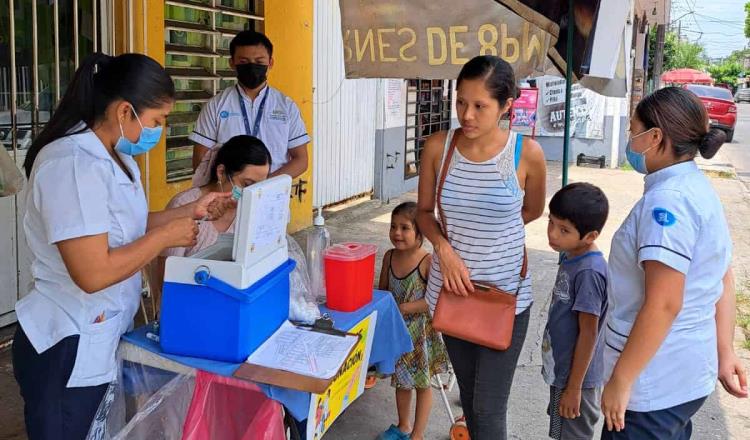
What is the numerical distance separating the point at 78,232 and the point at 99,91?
0.40 meters

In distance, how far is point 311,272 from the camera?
2934 millimetres

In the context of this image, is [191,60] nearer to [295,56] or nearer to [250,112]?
[295,56]

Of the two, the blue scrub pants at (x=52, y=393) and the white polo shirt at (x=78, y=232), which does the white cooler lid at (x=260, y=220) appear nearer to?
the white polo shirt at (x=78, y=232)

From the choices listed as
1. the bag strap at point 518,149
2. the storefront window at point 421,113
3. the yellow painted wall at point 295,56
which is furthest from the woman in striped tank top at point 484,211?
the storefront window at point 421,113

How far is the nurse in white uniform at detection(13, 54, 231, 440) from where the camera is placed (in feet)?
5.73

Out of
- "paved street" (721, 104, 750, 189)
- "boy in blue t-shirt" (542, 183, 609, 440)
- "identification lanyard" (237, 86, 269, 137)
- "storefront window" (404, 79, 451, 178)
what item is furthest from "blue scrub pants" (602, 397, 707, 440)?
"paved street" (721, 104, 750, 189)

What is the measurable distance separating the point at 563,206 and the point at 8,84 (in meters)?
3.11

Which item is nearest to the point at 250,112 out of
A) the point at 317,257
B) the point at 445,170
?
the point at 317,257

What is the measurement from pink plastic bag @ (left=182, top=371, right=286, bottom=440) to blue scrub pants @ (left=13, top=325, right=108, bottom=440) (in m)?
0.29

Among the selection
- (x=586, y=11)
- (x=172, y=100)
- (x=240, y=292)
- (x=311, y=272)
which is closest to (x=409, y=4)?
(x=586, y=11)

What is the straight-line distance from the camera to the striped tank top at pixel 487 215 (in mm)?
2309

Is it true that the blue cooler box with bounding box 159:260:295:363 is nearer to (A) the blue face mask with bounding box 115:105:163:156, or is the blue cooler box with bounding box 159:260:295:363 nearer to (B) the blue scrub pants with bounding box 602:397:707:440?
(A) the blue face mask with bounding box 115:105:163:156

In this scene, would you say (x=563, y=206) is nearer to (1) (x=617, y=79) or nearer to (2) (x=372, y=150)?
(1) (x=617, y=79)

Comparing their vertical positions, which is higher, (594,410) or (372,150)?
(372,150)
